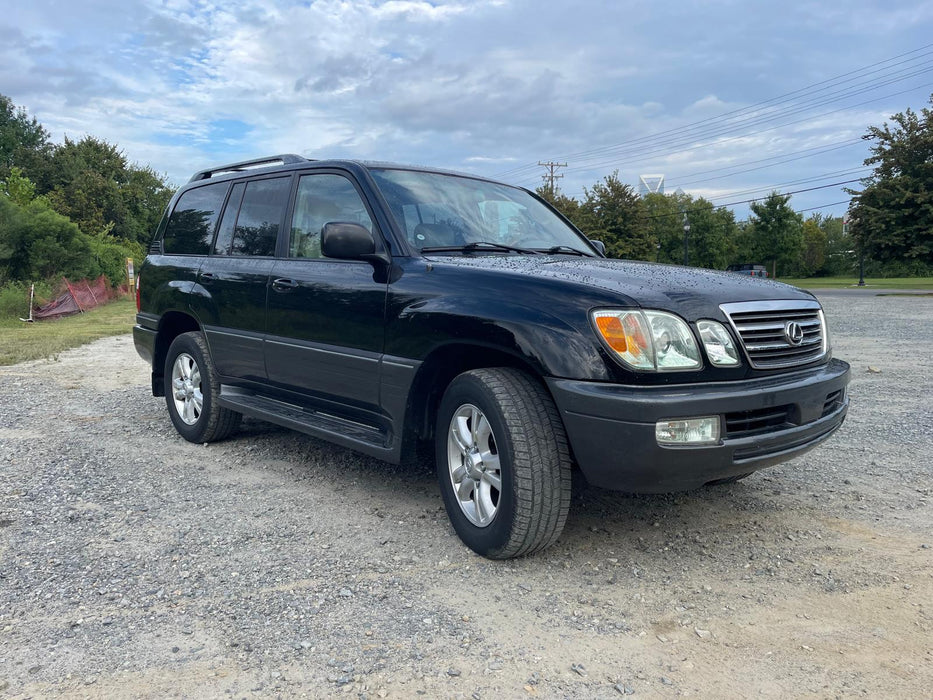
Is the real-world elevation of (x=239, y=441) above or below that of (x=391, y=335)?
below

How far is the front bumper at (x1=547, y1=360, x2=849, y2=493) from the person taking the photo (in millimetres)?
2885

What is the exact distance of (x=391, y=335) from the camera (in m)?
3.74

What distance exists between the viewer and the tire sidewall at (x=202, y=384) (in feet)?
17.4

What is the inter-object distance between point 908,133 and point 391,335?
3519cm

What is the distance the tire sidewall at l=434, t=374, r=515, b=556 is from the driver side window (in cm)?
126

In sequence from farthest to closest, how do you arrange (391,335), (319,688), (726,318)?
(391,335) < (726,318) < (319,688)

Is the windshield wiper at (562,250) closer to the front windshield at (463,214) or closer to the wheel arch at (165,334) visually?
the front windshield at (463,214)

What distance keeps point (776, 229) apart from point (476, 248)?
60136mm

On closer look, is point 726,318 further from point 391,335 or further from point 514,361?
point 391,335

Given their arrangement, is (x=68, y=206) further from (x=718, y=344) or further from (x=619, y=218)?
(x=718, y=344)

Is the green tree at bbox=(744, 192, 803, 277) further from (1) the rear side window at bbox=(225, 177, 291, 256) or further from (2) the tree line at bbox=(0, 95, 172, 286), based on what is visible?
(1) the rear side window at bbox=(225, 177, 291, 256)

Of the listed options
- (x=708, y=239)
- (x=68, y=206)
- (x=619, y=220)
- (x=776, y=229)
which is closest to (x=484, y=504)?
(x=619, y=220)

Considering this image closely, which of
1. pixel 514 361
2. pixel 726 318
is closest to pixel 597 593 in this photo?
pixel 514 361

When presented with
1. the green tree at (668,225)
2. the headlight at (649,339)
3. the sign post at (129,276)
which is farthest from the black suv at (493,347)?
the green tree at (668,225)
